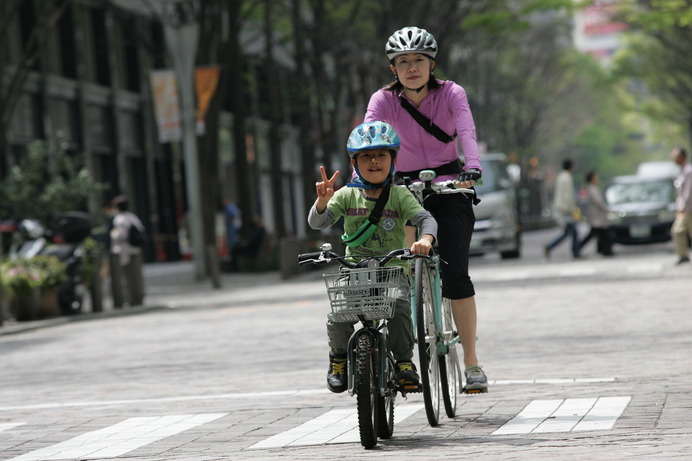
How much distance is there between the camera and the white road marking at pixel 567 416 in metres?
7.23

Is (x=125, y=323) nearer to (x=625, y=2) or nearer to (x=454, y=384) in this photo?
(x=454, y=384)

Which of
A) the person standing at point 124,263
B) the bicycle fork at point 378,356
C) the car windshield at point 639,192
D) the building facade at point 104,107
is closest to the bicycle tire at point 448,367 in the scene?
the bicycle fork at point 378,356

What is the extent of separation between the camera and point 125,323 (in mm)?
19016

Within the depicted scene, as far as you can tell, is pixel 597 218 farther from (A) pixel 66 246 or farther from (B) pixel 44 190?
(A) pixel 66 246

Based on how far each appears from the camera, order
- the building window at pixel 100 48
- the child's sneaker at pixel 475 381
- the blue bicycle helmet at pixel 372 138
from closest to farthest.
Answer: the blue bicycle helmet at pixel 372 138 < the child's sneaker at pixel 475 381 < the building window at pixel 100 48

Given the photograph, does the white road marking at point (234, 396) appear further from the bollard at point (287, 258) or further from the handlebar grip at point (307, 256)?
the bollard at point (287, 258)

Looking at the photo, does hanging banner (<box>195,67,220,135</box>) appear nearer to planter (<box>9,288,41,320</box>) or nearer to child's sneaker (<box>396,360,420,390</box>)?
planter (<box>9,288,41,320</box>)

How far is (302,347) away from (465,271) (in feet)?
17.8

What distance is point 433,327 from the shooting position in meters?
7.47

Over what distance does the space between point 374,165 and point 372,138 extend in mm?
138

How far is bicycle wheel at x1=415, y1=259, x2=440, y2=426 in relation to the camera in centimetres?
700

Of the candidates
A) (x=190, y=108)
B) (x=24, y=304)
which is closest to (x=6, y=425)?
(x=24, y=304)

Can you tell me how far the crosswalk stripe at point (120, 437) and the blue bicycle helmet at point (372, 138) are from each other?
72.6 inches

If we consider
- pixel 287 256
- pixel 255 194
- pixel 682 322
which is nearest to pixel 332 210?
pixel 682 322
